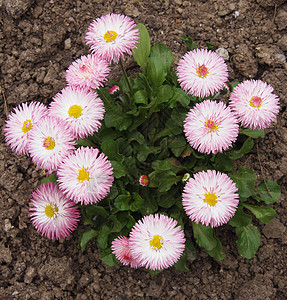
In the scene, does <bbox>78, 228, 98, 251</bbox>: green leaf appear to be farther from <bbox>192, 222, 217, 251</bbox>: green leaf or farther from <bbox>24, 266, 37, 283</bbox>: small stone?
<bbox>192, 222, 217, 251</bbox>: green leaf

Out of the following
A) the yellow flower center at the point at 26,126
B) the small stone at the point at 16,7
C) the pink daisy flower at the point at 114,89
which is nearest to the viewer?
the yellow flower center at the point at 26,126

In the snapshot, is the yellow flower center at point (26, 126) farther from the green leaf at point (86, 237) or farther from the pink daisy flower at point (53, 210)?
the green leaf at point (86, 237)

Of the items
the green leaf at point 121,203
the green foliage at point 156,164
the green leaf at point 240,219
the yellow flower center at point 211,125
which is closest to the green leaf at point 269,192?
the green foliage at point 156,164

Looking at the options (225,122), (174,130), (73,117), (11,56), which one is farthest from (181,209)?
(11,56)

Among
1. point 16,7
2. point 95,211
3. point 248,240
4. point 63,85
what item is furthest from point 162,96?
point 16,7

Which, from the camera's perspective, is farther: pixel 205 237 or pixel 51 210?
pixel 205 237

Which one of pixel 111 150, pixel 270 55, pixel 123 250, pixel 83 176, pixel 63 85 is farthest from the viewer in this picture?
pixel 63 85

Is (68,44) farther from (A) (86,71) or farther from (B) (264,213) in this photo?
(B) (264,213)
